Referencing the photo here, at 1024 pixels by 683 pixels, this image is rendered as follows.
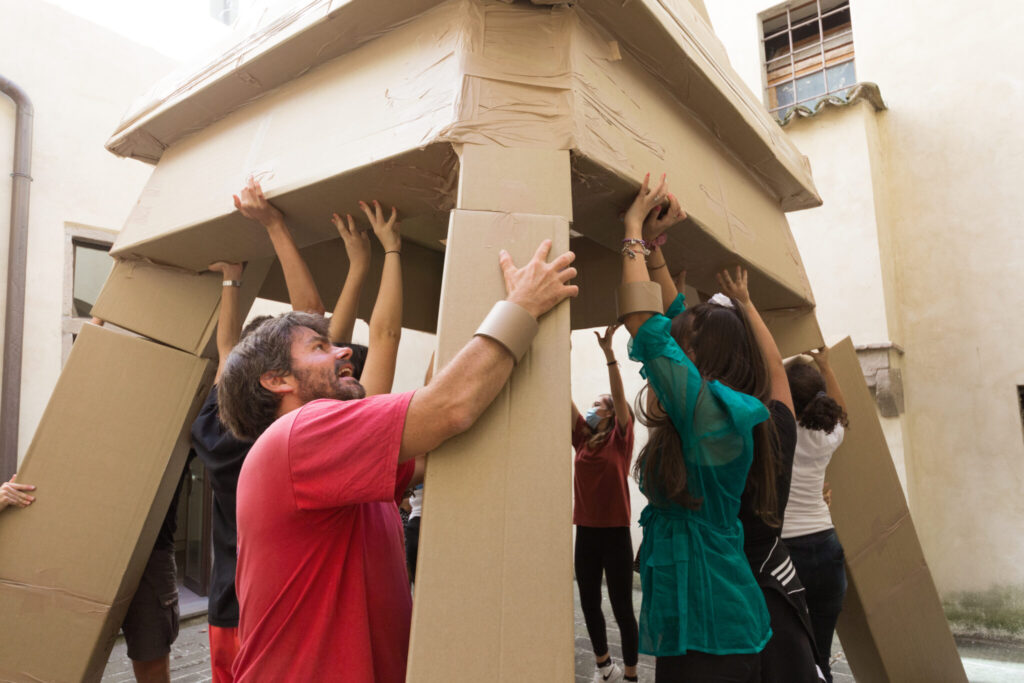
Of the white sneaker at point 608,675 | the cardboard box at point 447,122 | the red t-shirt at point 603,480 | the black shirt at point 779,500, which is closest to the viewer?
the cardboard box at point 447,122

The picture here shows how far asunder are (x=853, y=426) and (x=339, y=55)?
2590 millimetres

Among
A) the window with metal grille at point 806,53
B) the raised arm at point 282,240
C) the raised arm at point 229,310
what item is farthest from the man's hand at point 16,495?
the window with metal grille at point 806,53

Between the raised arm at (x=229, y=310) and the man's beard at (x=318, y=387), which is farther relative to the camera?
the raised arm at (x=229, y=310)

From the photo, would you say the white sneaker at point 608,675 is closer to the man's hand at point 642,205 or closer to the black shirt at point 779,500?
the black shirt at point 779,500

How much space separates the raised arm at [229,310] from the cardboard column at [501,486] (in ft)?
3.68

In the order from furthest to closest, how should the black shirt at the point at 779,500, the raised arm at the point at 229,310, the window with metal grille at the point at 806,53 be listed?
the window with metal grille at the point at 806,53
the raised arm at the point at 229,310
the black shirt at the point at 779,500

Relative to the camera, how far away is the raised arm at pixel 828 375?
279 cm

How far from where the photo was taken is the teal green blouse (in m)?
1.63

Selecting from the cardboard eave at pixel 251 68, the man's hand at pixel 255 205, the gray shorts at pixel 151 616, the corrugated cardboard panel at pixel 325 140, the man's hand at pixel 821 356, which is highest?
the cardboard eave at pixel 251 68

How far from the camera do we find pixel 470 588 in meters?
1.22

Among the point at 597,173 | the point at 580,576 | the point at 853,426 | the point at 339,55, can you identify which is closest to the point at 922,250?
the point at 853,426

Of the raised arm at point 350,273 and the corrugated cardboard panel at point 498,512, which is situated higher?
the raised arm at point 350,273

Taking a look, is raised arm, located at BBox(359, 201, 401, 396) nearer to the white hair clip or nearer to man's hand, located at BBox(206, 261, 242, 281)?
man's hand, located at BBox(206, 261, 242, 281)

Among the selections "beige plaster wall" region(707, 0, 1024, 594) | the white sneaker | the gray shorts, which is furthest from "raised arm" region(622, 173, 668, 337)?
"beige plaster wall" region(707, 0, 1024, 594)
